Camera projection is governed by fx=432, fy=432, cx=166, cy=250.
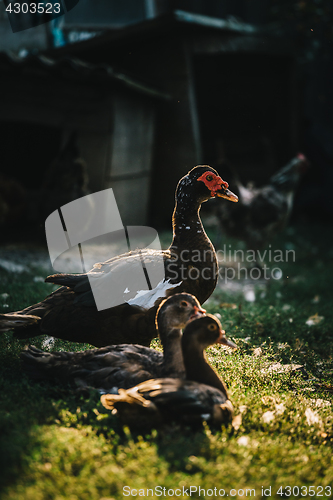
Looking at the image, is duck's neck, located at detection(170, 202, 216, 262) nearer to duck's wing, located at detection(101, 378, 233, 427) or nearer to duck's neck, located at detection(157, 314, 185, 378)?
duck's neck, located at detection(157, 314, 185, 378)

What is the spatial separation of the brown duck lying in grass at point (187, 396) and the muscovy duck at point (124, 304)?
674 millimetres

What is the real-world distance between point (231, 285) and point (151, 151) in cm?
439

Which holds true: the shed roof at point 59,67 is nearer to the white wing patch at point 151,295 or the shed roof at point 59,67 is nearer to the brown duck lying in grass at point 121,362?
the white wing patch at point 151,295

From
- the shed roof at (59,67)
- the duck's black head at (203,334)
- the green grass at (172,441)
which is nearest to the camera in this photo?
the green grass at (172,441)

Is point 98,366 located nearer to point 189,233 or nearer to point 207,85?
point 189,233

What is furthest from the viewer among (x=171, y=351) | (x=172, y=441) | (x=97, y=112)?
(x=97, y=112)

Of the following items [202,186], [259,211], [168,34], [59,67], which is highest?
[168,34]

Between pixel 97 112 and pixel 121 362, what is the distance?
7.22 metres

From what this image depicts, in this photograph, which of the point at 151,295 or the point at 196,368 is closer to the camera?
the point at 196,368

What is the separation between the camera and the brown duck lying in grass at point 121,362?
2.68 m

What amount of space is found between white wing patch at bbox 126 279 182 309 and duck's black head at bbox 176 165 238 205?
759mm

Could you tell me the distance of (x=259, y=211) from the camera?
7730 millimetres

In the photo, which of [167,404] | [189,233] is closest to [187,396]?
[167,404]

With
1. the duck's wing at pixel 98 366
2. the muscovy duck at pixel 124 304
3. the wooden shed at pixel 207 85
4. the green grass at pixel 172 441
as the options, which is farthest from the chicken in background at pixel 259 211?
the duck's wing at pixel 98 366
